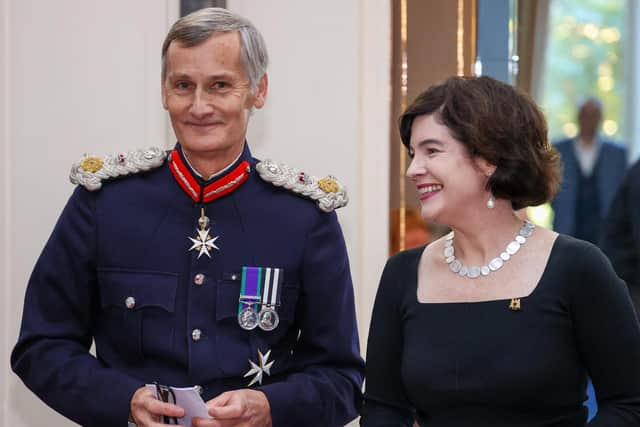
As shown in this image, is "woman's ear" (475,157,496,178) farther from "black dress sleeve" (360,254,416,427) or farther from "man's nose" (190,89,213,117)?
"man's nose" (190,89,213,117)

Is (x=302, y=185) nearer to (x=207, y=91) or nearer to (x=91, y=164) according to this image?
(x=207, y=91)

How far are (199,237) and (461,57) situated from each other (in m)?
1.15

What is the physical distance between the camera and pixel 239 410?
92.1 inches

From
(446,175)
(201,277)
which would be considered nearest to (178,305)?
(201,277)

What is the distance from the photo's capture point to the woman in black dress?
2.28m

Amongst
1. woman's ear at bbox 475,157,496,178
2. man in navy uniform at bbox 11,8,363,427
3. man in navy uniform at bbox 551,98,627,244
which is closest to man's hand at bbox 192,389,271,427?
man in navy uniform at bbox 11,8,363,427

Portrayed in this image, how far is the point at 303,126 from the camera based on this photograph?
10.7 feet

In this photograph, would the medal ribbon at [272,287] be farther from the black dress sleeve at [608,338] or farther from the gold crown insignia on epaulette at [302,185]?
the black dress sleeve at [608,338]

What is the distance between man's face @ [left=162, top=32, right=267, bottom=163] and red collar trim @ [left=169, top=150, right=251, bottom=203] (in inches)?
2.8

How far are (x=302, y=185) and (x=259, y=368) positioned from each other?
17.5 inches

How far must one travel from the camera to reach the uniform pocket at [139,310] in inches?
97.2

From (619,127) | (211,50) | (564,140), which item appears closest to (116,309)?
(211,50)

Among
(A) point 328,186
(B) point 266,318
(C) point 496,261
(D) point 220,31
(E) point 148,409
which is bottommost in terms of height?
(E) point 148,409

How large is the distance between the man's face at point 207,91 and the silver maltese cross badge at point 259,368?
478 millimetres
